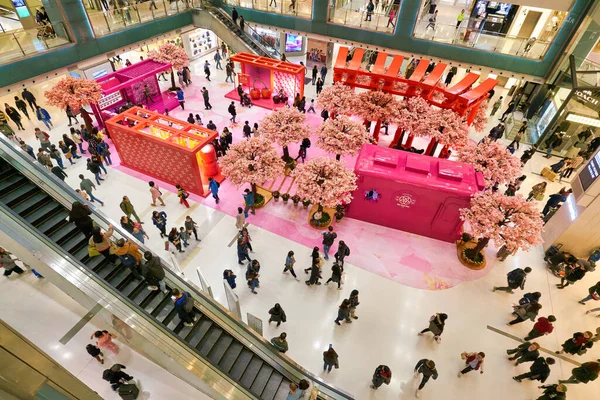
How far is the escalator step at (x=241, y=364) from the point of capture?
23.8 feet

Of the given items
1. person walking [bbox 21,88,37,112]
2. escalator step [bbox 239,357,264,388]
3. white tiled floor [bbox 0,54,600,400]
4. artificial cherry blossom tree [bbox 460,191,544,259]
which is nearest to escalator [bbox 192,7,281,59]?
person walking [bbox 21,88,37,112]

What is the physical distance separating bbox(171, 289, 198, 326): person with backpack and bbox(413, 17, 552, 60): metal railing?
58.7ft

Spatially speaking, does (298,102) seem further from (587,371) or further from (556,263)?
(587,371)

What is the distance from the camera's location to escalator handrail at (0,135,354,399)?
25.0 ft

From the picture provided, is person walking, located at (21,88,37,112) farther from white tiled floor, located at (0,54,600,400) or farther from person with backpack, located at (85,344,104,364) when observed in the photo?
person with backpack, located at (85,344,104,364)

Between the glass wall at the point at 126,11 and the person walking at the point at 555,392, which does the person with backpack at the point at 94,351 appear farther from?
the glass wall at the point at 126,11

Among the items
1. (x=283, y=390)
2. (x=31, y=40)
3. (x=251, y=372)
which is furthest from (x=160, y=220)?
(x=31, y=40)

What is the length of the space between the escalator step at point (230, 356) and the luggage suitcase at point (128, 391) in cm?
195

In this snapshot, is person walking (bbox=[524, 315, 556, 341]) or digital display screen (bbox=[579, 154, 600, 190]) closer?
person walking (bbox=[524, 315, 556, 341])

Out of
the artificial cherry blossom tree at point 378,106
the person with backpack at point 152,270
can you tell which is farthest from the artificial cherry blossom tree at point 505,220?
the person with backpack at point 152,270

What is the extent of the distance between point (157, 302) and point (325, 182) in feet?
A: 19.2

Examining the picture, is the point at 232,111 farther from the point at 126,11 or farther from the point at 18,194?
the point at 18,194

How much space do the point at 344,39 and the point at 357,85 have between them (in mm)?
5784

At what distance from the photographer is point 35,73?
14250 millimetres
